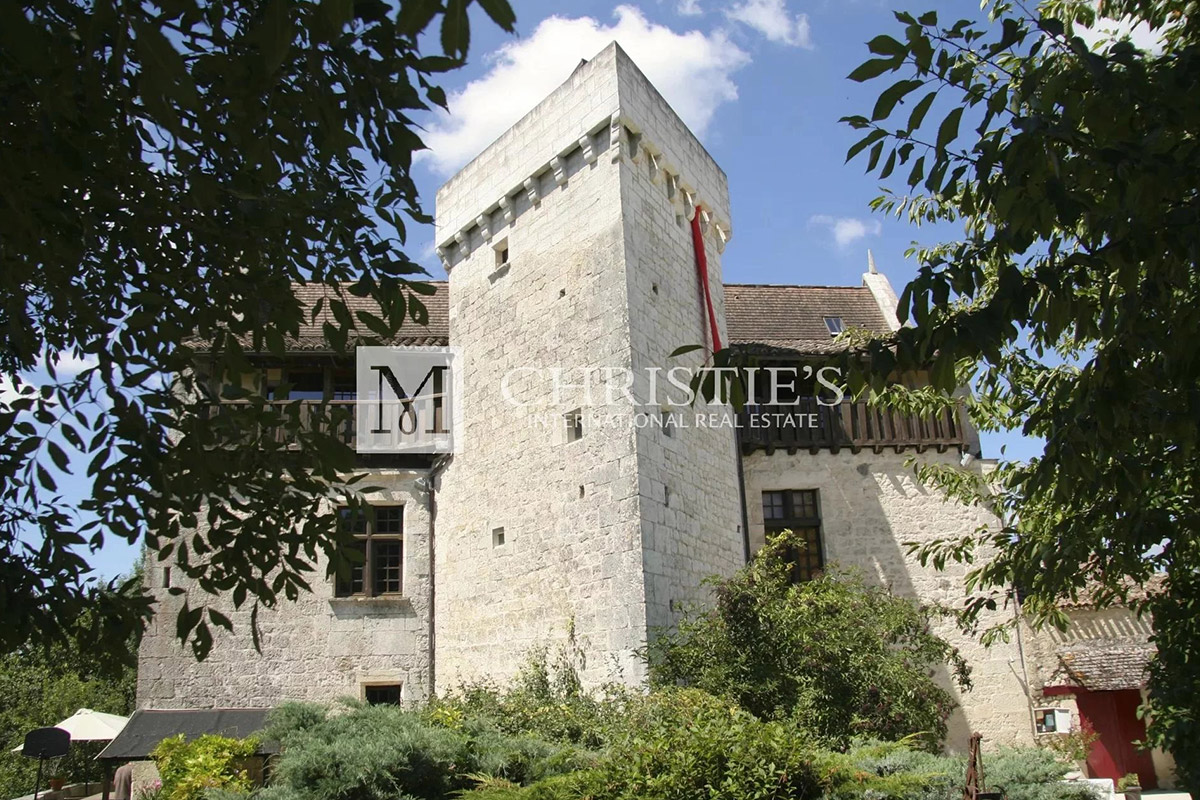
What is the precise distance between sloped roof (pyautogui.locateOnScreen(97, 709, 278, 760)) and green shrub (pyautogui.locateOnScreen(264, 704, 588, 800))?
418cm

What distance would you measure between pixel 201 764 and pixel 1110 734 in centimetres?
1196

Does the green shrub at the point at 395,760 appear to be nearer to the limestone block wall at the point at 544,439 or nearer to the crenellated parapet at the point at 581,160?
the limestone block wall at the point at 544,439


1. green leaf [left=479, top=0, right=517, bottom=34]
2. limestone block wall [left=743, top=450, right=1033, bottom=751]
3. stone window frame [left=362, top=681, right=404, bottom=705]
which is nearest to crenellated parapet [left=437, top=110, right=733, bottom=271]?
limestone block wall [left=743, top=450, right=1033, bottom=751]

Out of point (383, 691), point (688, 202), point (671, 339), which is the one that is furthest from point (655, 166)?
point (383, 691)

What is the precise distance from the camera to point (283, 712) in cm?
808

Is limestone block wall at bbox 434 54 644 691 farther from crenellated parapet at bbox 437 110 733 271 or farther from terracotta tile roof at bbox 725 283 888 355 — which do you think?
terracotta tile roof at bbox 725 283 888 355

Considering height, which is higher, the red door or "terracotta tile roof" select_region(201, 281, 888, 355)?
"terracotta tile roof" select_region(201, 281, 888, 355)

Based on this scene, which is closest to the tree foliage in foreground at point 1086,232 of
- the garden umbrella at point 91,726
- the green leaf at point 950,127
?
the green leaf at point 950,127

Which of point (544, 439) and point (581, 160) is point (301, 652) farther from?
point (581, 160)

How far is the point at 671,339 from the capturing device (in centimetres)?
1139

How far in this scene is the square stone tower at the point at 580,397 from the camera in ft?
32.3

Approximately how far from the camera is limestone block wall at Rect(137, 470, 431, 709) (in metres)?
12.0

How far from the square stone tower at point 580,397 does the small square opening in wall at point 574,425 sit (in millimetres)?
23

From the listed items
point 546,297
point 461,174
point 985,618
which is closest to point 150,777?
point 546,297
